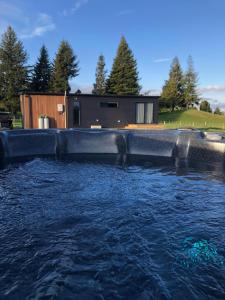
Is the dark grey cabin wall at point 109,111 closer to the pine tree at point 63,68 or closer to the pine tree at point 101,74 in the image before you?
the pine tree at point 63,68

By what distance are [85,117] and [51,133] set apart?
10.2 meters

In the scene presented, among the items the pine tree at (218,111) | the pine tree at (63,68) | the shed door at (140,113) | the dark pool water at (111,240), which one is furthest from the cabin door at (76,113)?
the pine tree at (218,111)

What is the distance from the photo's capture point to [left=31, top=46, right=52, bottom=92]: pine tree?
34250mm

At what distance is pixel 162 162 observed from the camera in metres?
6.62

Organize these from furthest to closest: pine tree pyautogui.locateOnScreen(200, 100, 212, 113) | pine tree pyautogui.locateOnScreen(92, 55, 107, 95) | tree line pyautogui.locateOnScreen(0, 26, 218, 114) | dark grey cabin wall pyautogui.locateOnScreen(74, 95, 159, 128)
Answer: pine tree pyautogui.locateOnScreen(200, 100, 212, 113), pine tree pyautogui.locateOnScreen(92, 55, 107, 95), tree line pyautogui.locateOnScreen(0, 26, 218, 114), dark grey cabin wall pyautogui.locateOnScreen(74, 95, 159, 128)

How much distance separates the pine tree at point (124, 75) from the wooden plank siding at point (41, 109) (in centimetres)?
2070

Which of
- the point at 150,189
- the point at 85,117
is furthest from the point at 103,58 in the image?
the point at 150,189

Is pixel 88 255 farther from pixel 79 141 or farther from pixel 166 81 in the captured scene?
pixel 166 81

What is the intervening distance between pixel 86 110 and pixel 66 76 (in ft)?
66.2

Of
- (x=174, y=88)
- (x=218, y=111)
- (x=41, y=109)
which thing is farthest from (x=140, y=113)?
(x=218, y=111)

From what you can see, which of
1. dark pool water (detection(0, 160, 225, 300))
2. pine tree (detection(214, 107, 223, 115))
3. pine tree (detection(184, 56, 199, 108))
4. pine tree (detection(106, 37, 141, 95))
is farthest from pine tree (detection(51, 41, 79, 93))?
dark pool water (detection(0, 160, 225, 300))

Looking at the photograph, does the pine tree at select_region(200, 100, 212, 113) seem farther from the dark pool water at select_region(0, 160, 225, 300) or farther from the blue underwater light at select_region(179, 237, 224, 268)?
the blue underwater light at select_region(179, 237, 224, 268)

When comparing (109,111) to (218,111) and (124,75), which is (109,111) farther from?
(218,111)

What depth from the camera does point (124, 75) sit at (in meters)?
37.2
